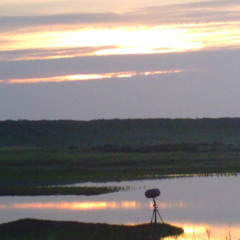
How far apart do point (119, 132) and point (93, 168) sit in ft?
213

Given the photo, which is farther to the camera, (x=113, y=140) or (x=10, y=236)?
(x=113, y=140)

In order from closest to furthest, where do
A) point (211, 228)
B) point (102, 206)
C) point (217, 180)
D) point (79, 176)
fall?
point (211, 228) → point (102, 206) → point (217, 180) → point (79, 176)

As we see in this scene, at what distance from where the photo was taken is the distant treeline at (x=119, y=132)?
343ft

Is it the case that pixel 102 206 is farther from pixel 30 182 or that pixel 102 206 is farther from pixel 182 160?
pixel 182 160

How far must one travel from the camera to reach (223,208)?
26.8 metres

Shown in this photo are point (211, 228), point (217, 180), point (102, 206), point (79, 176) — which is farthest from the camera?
point (79, 176)

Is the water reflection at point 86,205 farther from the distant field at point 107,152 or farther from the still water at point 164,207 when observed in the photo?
the distant field at point 107,152

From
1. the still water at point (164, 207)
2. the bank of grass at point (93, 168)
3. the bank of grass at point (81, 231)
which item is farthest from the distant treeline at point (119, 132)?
the bank of grass at point (81, 231)

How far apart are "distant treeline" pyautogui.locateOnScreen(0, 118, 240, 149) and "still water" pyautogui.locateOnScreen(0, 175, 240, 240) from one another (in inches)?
2602

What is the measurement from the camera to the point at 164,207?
89.4 ft

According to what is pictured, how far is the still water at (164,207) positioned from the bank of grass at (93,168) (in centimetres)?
289

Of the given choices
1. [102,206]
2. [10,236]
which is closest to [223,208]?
[102,206]

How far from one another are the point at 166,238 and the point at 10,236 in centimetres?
448

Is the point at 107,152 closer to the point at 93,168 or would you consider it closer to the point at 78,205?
the point at 93,168
